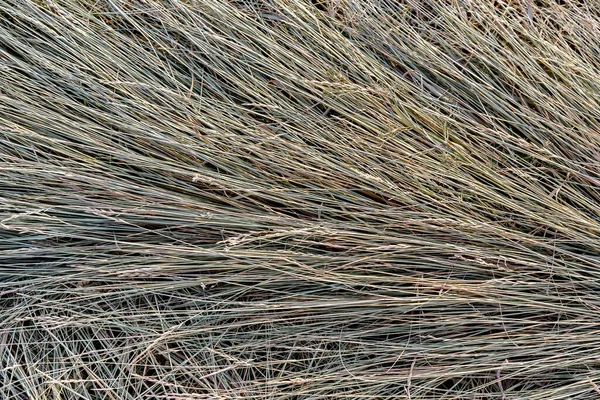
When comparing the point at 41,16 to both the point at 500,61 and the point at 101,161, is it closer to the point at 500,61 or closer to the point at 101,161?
the point at 101,161

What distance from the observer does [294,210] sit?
154cm

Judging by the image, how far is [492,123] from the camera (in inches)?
60.2

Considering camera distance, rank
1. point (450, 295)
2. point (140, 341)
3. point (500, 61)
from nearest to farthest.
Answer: point (450, 295) → point (140, 341) → point (500, 61)

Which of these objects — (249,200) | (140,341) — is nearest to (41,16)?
(249,200)

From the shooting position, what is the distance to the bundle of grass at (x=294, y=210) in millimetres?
1405

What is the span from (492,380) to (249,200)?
702mm

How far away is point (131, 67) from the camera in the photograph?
1604 millimetres

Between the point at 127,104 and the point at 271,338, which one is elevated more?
the point at 127,104

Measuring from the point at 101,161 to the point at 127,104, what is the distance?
0.54 ft

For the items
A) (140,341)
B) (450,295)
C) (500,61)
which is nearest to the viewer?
(450,295)

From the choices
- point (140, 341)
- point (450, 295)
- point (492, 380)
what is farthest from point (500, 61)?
point (140, 341)

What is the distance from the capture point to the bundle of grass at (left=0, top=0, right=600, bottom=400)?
1405mm

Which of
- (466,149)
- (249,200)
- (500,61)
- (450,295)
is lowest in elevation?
(249,200)

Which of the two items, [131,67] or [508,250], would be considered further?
[131,67]
